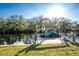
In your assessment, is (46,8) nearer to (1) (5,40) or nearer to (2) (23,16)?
(2) (23,16)

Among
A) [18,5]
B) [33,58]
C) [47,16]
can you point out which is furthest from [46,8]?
[33,58]

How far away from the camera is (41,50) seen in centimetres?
349

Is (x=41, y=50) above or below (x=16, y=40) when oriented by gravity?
below

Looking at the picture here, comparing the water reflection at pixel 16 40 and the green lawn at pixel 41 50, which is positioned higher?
the water reflection at pixel 16 40

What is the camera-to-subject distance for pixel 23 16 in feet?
11.5

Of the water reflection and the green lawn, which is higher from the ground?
A: the water reflection

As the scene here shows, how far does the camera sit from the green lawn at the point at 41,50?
11.4ft

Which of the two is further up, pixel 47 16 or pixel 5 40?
pixel 47 16

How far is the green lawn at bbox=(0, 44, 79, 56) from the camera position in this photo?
3471mm

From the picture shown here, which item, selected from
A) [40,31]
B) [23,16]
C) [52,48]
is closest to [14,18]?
[23,16]

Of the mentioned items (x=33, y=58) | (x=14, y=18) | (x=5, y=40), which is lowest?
(x=33, y=58)

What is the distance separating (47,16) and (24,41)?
16.1 inches

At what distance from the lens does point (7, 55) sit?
11.4 feet

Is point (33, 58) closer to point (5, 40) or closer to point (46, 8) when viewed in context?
point (5, 40)
